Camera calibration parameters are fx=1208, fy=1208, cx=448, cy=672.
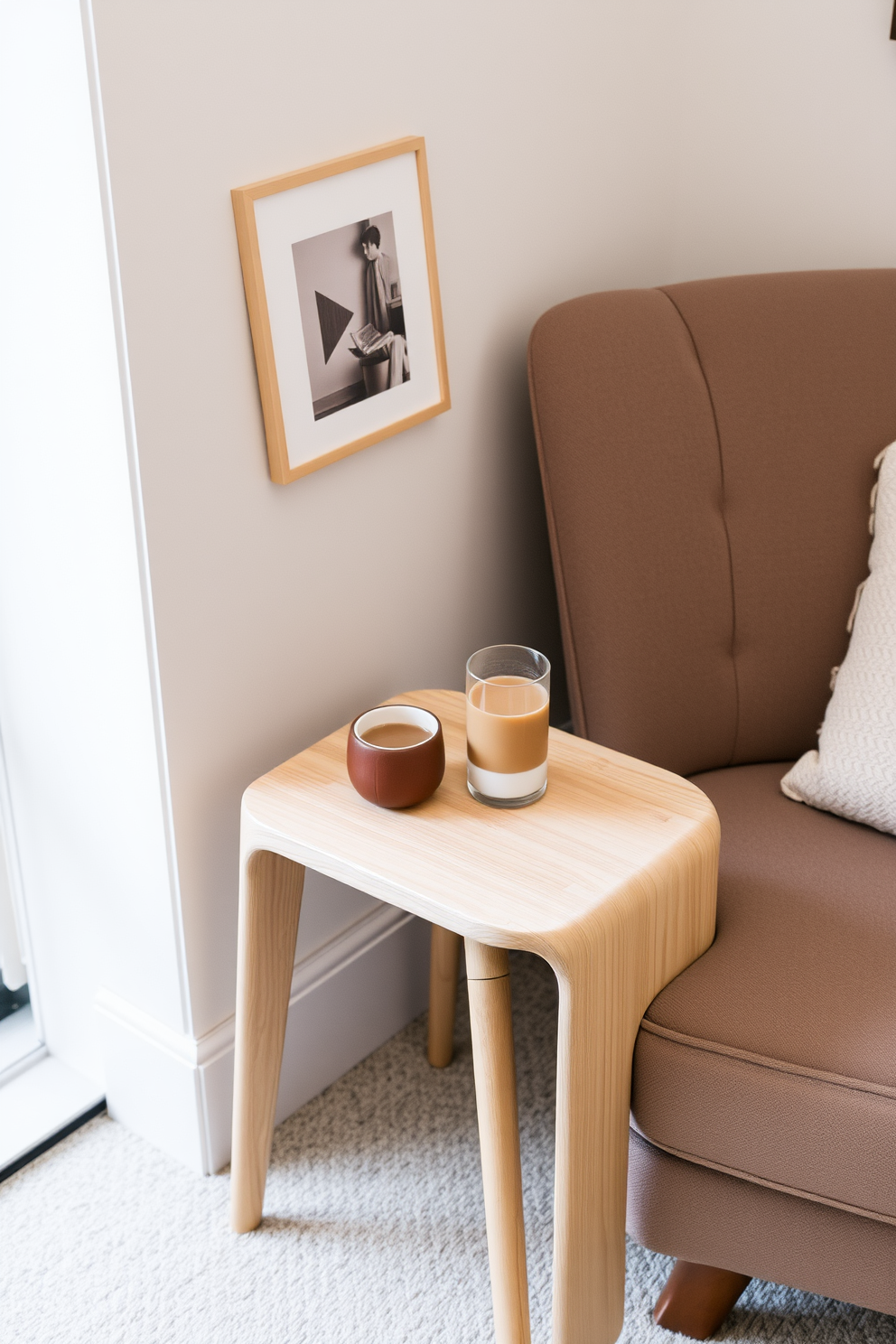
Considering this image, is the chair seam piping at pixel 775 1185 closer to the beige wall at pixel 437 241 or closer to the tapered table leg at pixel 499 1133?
the tapered table leg at pixel 499 1133

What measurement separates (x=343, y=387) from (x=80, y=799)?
21.0 inches

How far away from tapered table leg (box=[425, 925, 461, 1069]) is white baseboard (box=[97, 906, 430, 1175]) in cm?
7

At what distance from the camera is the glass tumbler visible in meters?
1.10

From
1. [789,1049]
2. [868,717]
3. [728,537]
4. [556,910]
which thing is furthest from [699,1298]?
[728,537]

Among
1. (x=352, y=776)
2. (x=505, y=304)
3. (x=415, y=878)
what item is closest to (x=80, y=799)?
(x=352, y=776)

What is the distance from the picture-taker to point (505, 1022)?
1.05m

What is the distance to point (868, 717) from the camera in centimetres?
128

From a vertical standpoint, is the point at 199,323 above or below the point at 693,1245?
above

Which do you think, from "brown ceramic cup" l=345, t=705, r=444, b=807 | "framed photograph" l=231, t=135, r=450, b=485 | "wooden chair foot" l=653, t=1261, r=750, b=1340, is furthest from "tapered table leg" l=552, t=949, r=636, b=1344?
"framed photograph" l=231, t=135, r=450, b=485

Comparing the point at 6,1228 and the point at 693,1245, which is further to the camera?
the point at 6,1228

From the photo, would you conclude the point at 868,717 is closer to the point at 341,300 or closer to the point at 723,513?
the point at 723,513

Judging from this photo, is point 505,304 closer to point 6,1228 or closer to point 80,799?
point 80,799

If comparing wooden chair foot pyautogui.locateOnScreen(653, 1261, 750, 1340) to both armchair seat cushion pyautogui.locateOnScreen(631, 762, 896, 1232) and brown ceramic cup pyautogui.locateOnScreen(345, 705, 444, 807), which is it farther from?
brown ceramic cup pyautogui.locateOnScreen(345, 705, 444, 807)

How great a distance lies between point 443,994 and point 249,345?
82 cm
